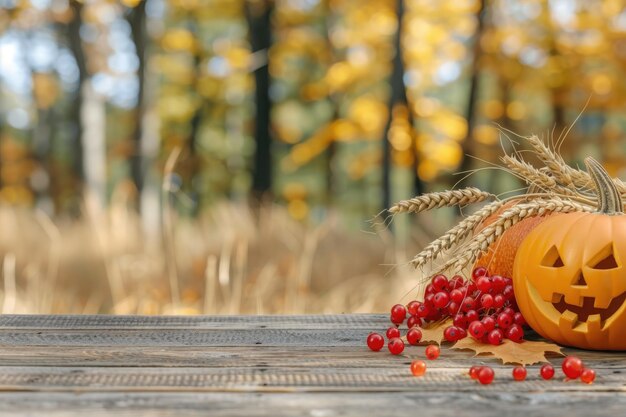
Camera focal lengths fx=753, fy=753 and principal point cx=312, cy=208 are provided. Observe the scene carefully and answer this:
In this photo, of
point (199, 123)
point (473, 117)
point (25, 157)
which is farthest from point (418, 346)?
point (25, 157)

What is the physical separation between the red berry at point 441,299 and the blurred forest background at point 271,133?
635 mm

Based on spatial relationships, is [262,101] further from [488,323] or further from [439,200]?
[488,323]

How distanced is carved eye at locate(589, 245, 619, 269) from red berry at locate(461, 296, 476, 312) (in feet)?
0.95

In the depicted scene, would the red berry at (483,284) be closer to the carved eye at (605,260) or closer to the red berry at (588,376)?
the carved eye at (605,260)

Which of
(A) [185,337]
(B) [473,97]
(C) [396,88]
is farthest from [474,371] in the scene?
(B) [473,97]

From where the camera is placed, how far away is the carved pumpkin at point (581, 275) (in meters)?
1.66

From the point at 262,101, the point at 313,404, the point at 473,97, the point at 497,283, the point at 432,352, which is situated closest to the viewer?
the point at 313,404

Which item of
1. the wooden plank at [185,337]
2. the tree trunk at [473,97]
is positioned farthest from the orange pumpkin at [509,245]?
the tree trunk at [473,97]

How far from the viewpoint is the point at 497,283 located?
6.24 feet

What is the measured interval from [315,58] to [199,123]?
344 cm

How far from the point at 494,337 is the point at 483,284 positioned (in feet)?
0.59

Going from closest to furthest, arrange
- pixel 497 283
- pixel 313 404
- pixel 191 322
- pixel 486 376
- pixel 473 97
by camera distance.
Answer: pixel 313 404 < pixel 486 376 < pixel 497 283 < pixel 191 322 < pixel 473 97

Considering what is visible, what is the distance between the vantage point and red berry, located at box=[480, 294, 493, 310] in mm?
1798

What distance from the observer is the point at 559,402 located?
131cm
